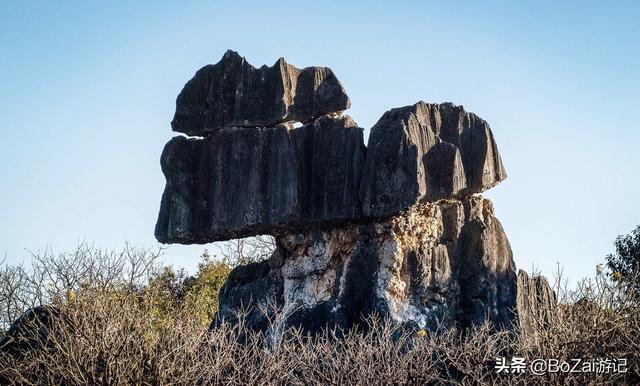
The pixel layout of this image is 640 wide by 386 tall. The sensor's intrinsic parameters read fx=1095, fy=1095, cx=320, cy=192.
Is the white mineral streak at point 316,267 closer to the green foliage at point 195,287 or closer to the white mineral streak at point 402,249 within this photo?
the white mineral streak at point 402,249

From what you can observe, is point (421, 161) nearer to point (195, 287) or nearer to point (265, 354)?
point (265, 354)

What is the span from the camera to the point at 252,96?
823 inches

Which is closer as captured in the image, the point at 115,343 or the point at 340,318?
the point at 115,343

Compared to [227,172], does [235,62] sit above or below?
above

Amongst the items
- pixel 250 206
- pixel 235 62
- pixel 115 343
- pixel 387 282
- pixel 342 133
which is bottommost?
pixel 115 343

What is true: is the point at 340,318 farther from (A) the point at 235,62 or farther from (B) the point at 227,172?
(A) the point at 235,62

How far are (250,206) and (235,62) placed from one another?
305cm

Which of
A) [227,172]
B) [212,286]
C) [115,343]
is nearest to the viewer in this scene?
[115,343]

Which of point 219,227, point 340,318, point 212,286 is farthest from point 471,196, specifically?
point 212,286

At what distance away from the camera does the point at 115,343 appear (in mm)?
13992

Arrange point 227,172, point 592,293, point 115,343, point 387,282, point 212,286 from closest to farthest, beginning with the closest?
1. point 115,343
2. point 592,293
3. point 387,282
4. point 227,172
5. point 212,286

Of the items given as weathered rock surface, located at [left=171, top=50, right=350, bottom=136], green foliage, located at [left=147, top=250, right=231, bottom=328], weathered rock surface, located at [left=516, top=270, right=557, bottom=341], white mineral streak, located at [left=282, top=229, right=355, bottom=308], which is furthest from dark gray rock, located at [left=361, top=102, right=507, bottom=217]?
green foliage, located at [left=147, top=250, right=231, bottom=328]

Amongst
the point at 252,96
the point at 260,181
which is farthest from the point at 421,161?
the point at 252,96

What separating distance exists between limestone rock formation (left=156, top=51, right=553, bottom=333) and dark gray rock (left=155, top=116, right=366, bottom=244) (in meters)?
0.02
